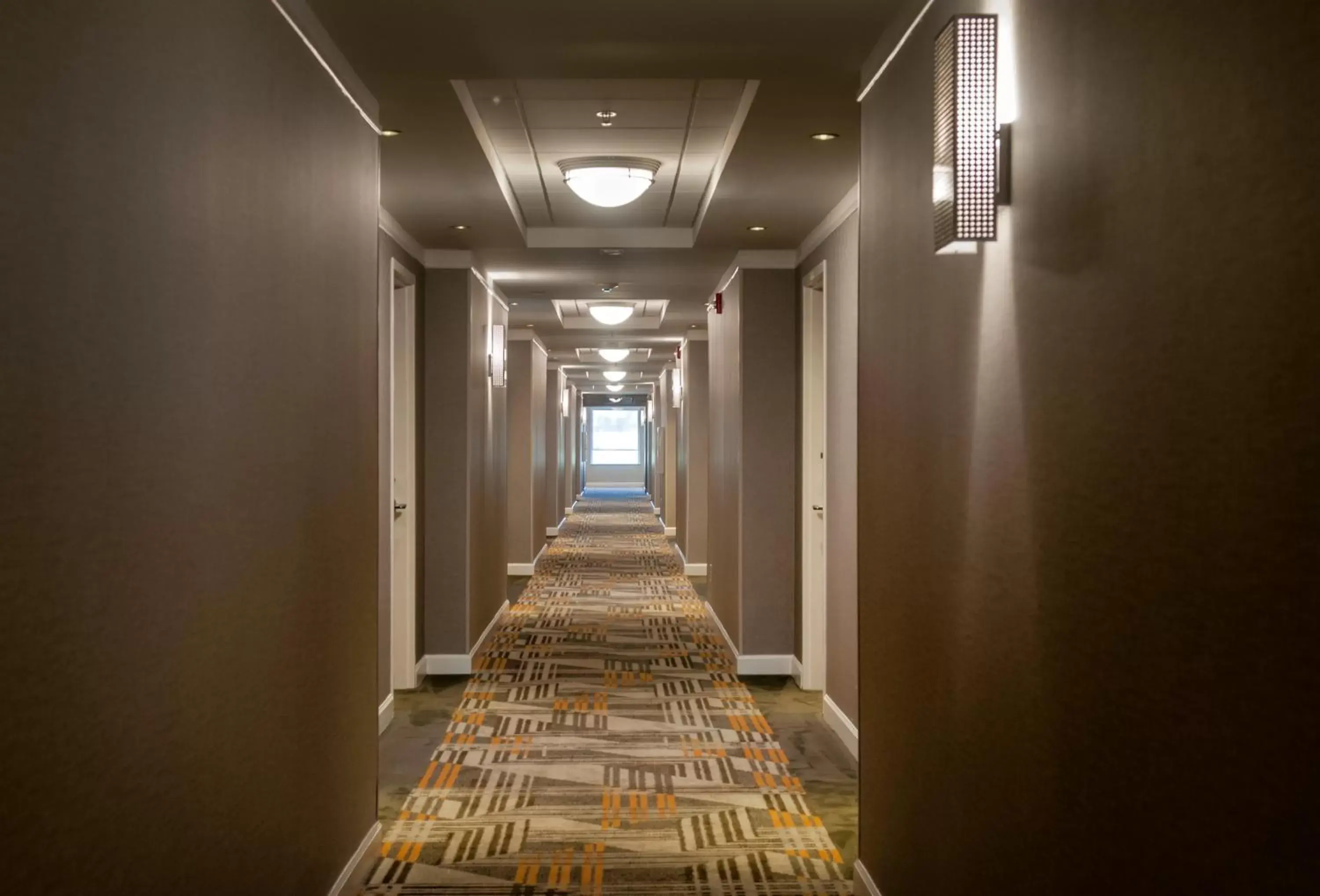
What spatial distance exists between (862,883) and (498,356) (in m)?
5.33

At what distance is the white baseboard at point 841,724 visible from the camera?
204 inches

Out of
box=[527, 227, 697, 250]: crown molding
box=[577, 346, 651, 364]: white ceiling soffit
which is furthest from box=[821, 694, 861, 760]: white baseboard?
box=[577, 346, 651, 364]: white ceiling soffit

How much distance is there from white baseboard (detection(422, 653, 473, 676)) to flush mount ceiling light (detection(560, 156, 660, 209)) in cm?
320

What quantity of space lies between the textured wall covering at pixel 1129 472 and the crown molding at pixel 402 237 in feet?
11.3

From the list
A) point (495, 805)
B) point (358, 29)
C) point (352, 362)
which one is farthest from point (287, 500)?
point (495, 805)

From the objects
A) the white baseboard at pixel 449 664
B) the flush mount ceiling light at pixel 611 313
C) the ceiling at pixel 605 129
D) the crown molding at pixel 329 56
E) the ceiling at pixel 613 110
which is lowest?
the white baseboard at pixel 449 664

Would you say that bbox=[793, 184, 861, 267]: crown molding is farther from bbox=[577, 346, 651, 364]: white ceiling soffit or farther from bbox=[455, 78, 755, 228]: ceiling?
bbox=[577, 346, 651, 364]: white ceiling soffit

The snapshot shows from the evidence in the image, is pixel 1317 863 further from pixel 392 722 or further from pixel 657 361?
pixel 657 361

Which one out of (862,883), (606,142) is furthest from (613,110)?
(862,883)

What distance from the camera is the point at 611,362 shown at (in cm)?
1602

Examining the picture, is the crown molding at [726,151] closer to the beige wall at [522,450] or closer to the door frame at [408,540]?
the door frame at [408,540]

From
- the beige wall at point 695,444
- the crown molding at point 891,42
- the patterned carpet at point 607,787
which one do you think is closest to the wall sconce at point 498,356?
the patterned carpet at point 607,787

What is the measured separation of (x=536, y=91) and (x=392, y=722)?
329 centimetres

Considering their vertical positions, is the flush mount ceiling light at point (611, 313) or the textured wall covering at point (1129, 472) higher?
the flush mount ceiling light at point (611, 313)
